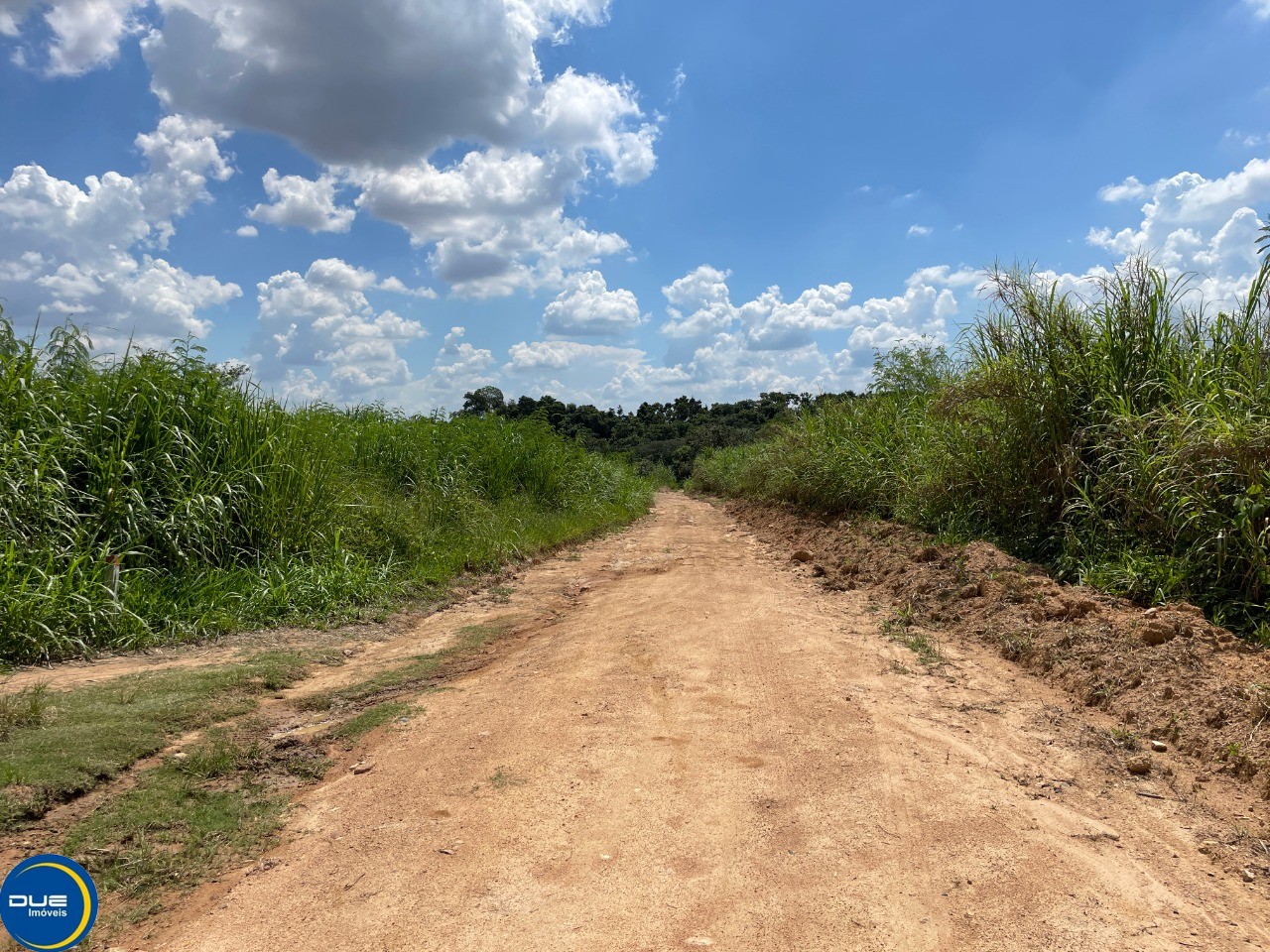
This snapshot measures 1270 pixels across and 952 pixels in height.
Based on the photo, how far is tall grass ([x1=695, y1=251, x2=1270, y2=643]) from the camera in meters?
4.88

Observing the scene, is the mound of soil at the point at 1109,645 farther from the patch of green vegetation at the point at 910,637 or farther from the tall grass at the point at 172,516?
the tall grass at the point at 172,516

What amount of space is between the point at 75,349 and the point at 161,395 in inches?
41.8

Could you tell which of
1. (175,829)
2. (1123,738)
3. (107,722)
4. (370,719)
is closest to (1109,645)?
(1123,738)

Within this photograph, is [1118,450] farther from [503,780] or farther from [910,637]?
[503,780]

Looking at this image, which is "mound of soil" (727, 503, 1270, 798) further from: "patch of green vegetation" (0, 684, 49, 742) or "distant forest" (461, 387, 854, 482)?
"distant forest" (461, 387, 854, 482)

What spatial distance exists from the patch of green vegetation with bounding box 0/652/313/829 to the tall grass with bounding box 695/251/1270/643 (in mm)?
5730

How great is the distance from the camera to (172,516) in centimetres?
623

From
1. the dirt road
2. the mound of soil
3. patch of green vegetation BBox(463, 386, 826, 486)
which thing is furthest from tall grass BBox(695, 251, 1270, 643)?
patch of green vegetation BBox(463, 386, 826, 486)

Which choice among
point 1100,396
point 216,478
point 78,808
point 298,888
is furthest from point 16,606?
point 1100,396

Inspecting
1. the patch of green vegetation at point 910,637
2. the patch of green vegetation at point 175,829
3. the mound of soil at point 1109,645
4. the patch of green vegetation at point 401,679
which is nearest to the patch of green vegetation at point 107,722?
the patch of green vegetation at point 175,829

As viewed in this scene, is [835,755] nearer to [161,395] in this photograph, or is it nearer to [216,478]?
[216,478]

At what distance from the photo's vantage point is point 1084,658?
14.8 ft

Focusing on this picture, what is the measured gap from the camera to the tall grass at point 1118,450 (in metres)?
4.88

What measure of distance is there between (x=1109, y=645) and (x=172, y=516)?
679cm
